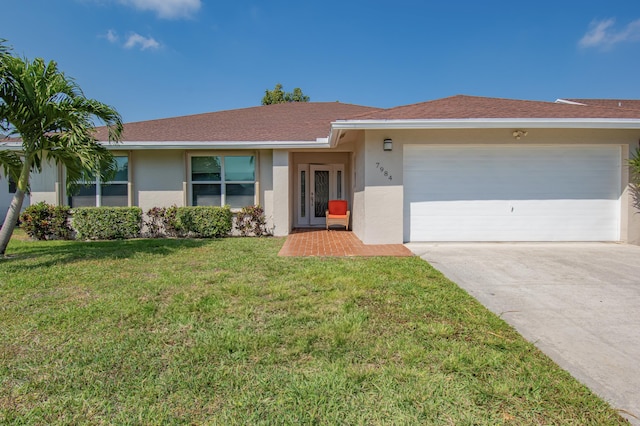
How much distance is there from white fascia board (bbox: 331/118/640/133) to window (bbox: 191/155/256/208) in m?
4.30

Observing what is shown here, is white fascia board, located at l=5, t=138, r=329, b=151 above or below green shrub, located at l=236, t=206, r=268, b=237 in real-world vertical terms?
above

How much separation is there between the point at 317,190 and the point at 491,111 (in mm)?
6971

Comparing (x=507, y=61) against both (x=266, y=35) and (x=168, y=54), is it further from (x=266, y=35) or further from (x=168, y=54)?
(x=168, y=54)

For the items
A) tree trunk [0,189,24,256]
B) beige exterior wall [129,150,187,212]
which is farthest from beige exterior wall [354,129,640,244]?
tree trunk [0,189,24,256]

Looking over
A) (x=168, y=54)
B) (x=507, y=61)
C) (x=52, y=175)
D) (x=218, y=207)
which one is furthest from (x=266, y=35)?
(x=507, y=61)

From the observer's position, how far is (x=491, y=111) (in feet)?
27.8

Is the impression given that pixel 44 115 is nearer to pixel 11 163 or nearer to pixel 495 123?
pixel 11 163

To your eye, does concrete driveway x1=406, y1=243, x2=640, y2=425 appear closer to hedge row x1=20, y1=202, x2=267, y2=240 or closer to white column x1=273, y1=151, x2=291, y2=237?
white column x1=273, y1=151, x2=291, y2=237

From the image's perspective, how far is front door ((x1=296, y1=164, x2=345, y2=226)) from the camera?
13297 millimetres

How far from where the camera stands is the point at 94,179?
10.6 meters

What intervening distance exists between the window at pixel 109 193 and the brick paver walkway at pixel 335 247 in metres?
5.96

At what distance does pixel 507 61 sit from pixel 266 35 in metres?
11.7

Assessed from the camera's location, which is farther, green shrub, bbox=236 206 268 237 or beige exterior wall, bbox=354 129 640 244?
green shrub, bbox=236 206 268 237

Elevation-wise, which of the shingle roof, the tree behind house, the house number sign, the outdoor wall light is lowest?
the house number sign
